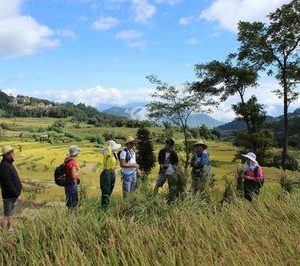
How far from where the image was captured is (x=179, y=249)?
4.41 meters

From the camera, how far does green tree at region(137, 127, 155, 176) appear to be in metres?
47.9

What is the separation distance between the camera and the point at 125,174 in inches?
433

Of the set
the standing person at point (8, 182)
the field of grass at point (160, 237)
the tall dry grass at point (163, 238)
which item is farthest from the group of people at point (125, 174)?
the tall dry grass at point (163, 238)

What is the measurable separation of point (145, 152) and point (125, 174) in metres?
38.2

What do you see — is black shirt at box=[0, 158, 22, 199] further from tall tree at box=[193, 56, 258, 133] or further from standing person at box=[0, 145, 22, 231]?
tall tree at box=[193, 56, 258, 133]

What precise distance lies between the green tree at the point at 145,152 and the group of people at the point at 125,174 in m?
35.4

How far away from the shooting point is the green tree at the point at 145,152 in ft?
157

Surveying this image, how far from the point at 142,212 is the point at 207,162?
164 inches

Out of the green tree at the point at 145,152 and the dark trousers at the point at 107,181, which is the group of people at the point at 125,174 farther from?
the green tree at the point at 145,152

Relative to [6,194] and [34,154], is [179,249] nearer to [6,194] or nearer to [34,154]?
[6,194]

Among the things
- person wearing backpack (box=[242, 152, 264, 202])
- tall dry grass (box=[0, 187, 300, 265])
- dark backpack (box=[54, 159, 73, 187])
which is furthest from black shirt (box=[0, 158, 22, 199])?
person wearing backpack (box=[242, 152, 264, 202])

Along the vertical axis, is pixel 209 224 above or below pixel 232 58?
below

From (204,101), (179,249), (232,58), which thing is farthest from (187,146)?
(179,249)

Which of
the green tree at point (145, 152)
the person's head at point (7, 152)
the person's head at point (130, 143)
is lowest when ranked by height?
the green tree at point (145, 152)
